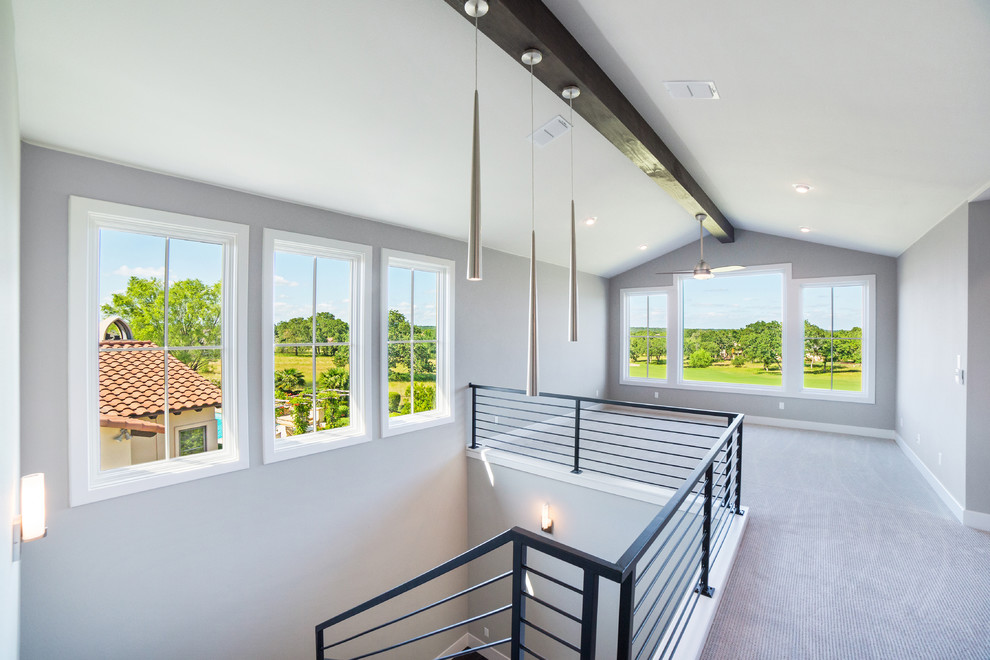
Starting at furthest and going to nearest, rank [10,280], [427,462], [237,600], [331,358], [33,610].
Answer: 1. [427,462]
2. [331,358]
3. [237,600]
4. [33,610]
5. [10,280]

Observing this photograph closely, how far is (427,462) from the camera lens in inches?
183

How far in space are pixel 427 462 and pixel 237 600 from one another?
1925 millimetres

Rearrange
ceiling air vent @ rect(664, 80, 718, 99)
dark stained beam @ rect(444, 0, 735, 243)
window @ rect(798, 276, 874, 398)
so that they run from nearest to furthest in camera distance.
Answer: dark stained beam @ rect(444, 0, 735, 243)
ceiling air vent @ rect(664, 80, 718, 99)
window @ rect(798, 276, 874, 398)

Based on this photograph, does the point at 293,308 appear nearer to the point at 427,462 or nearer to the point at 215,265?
the point at 215,265

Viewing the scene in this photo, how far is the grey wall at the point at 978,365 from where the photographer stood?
10.9 ft

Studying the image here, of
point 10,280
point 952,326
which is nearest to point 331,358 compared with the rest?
point 10,280

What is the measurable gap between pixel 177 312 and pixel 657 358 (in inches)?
280

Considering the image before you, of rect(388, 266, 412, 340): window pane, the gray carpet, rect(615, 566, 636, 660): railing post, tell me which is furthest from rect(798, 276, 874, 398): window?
rect(615, 566, 636, 660): railing post

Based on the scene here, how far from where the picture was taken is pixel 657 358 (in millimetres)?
7957

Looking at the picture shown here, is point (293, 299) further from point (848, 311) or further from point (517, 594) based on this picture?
point (848, 311)

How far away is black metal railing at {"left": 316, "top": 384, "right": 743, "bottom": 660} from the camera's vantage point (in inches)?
56.6

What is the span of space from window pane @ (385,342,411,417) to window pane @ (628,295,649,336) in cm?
506

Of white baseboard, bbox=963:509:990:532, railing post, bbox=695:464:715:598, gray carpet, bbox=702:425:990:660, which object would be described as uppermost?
railing post, bbox=695:464:715:598

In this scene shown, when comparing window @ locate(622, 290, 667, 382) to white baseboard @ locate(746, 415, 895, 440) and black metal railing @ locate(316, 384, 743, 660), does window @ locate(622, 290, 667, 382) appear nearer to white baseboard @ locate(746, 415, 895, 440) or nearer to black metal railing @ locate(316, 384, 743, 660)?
black metal railing @ locate(316, 384, 743, 660)
